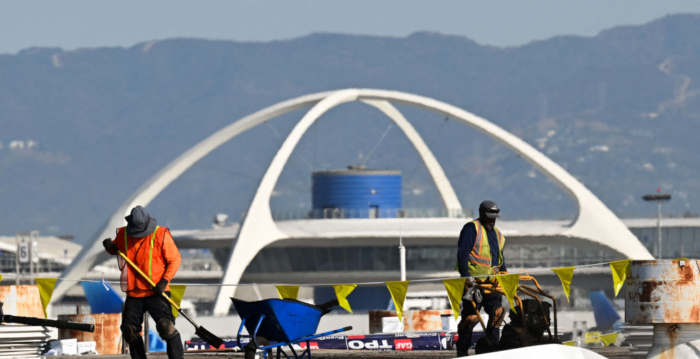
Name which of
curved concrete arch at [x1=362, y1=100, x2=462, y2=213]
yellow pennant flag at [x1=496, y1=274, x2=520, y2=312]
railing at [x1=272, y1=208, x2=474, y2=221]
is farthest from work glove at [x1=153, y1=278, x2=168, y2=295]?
curved concrete arch at [x1=362, y1=100, x2=462, y2=213]

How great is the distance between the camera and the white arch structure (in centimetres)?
8694

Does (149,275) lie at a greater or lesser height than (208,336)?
greater

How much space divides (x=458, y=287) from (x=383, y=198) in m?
83.2

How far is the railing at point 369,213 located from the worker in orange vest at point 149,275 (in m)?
77.4

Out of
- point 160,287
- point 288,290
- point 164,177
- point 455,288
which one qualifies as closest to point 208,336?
point 160,287

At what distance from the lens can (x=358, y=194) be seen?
101m

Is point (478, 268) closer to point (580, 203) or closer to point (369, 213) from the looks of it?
point (580, 203)

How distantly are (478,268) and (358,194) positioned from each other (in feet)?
270

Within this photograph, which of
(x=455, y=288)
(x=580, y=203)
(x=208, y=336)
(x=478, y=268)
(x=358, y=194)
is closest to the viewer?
(x=208, y=336)

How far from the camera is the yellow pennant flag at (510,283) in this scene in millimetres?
18547

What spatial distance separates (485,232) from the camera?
1892 centimetres

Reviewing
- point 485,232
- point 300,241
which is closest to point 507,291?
point 485,232

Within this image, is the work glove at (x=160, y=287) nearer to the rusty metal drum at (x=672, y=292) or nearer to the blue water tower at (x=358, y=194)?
the rusty metal drum at (x=672, y=292)

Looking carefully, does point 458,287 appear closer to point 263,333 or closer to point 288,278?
point 263,333
